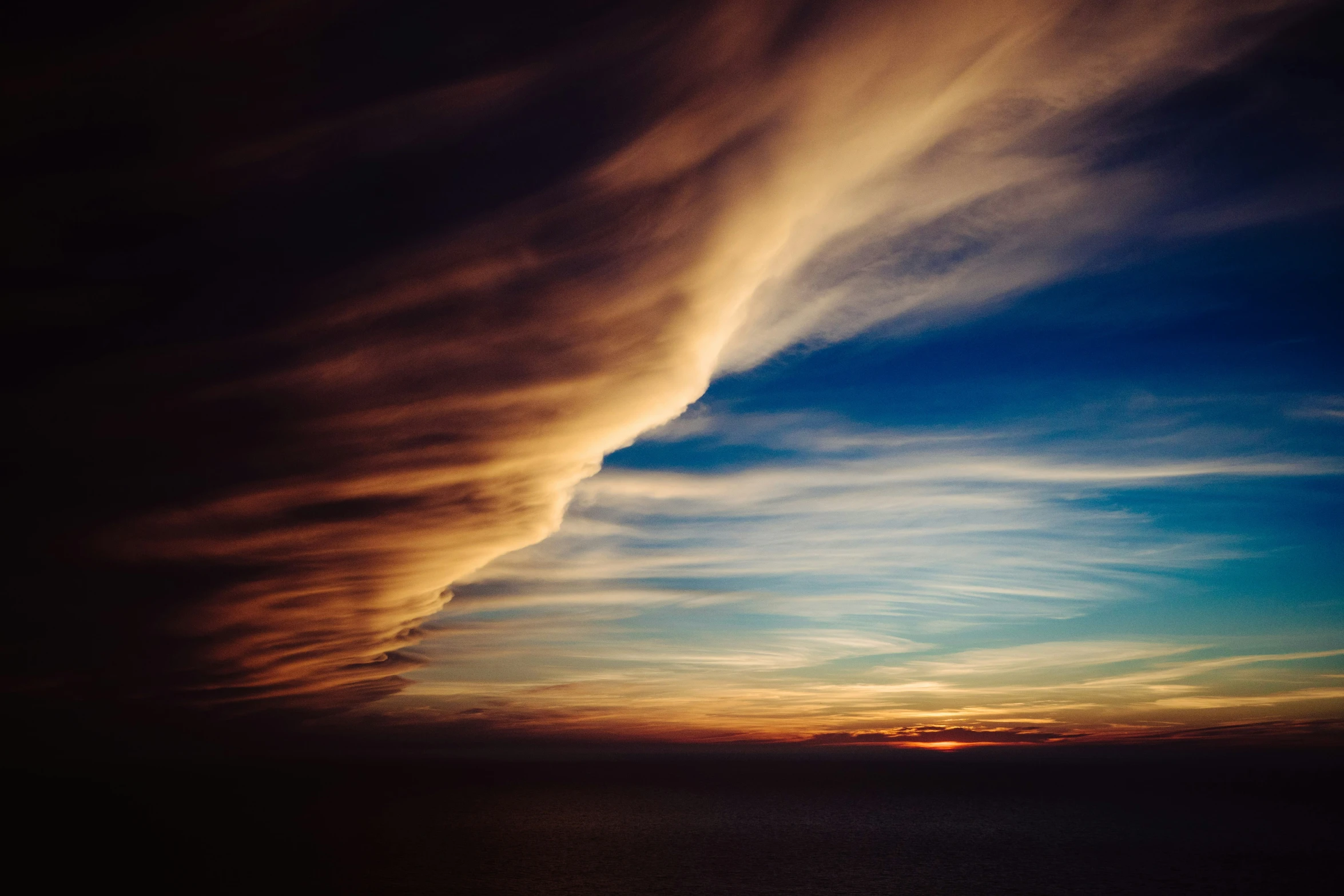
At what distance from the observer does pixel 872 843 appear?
3541 inches

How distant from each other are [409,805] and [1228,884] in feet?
482

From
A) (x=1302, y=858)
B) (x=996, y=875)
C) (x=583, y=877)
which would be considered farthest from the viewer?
(x=1302, y=858)

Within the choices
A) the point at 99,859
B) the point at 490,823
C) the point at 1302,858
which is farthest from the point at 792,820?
the point at 99,859

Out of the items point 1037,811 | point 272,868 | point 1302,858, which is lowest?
point 1037,811

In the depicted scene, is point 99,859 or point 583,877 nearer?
point 583,877

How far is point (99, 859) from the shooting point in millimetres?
78625

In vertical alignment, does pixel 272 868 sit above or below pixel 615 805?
above

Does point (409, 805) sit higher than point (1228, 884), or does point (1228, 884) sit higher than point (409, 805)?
point (1228, 884)

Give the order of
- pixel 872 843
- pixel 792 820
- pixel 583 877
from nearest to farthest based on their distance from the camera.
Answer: pixel 583 877 → pixel 872 843 → pixel 792 820

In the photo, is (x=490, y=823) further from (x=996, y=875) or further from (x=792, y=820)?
(x=996, y=875)

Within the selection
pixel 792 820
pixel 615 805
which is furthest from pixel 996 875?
pixel 615 805

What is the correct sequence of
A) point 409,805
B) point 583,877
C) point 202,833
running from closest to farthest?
point 583,877, point 202,833, point 409,805

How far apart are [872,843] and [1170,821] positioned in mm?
77395

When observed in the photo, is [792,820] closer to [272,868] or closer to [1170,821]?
[1170,821]
